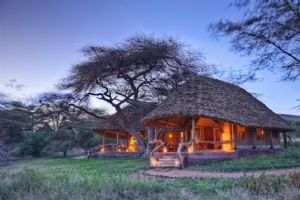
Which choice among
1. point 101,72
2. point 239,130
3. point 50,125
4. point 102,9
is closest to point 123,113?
point 101,72

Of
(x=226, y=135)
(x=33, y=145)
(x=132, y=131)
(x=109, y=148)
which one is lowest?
(x=109, y=148)

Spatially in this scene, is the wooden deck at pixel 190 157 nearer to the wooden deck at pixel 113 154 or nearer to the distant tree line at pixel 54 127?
the wooden deck at pixel 113 154

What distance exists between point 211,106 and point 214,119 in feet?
2.68

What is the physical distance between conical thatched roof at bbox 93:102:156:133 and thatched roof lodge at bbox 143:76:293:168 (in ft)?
7.99

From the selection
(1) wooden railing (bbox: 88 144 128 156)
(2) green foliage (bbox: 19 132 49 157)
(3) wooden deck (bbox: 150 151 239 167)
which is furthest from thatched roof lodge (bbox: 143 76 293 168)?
(2) green foliage (bbox: 19 132 49 157)

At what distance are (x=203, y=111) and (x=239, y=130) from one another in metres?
4.99

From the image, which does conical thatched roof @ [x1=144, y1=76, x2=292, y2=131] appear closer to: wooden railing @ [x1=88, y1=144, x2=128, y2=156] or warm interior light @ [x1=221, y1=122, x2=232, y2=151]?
warm interior light @ [x1=221, y1=122, x2=232, y2=151]

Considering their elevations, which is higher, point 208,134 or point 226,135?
point 208,134

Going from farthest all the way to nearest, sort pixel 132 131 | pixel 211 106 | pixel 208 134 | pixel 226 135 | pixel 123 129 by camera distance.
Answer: pixel 123 129
pixel 132 131
pixel 208 134
pixel 226 135
pixel 211 106

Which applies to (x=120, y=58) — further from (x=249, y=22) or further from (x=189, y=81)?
(x=249, y=22)

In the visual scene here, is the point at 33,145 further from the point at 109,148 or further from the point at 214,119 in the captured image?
the point at 214,119

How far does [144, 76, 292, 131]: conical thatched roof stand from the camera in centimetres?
1862

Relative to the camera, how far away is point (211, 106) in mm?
19094

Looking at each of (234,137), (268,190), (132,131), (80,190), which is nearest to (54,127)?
(132,131)
